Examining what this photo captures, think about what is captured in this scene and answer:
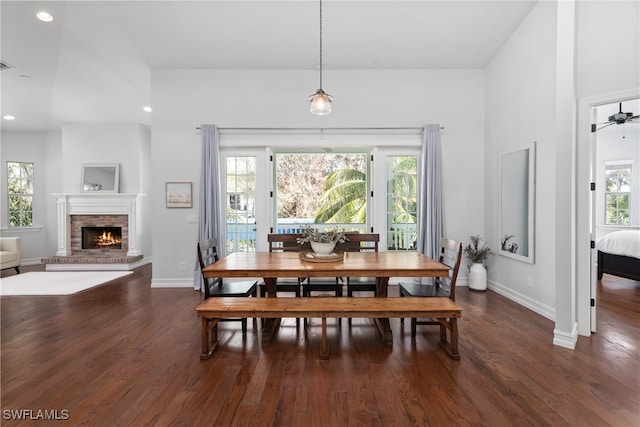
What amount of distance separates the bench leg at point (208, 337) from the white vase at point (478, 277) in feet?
11.6

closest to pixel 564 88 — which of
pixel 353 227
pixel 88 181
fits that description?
pixel 353 227

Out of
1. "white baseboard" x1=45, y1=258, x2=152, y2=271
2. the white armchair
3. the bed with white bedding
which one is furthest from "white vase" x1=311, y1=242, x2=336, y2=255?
the white armchair

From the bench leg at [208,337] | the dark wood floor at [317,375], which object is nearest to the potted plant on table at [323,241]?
the dark wood floor at [317,375]

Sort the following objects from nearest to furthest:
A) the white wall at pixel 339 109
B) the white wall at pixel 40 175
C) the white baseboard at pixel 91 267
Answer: the white wall at pixel 339 109 < the white baseboard at pixel 91 267 < the white wall at pixel 40 175

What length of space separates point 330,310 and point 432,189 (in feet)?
9.24

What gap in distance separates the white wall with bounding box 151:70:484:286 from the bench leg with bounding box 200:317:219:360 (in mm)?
2260

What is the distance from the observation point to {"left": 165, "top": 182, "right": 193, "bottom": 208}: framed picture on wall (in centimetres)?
448

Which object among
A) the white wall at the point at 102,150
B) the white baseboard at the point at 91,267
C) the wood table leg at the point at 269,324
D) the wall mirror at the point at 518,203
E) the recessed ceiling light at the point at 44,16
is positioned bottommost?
the white baseboard at the point at 91,267

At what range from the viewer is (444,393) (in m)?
1.87

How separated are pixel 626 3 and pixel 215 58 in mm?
4465

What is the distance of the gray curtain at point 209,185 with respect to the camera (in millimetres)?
4344

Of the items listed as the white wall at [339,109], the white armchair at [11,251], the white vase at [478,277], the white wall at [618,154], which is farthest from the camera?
the white wall at [618,154]

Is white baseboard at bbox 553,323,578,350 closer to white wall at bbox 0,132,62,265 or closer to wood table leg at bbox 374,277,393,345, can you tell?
wood table leg at bbox 374,277,393,345

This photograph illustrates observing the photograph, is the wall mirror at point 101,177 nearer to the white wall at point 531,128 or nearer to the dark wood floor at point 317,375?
the dark wood floor at point 317,375
